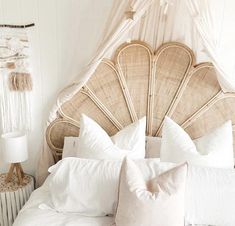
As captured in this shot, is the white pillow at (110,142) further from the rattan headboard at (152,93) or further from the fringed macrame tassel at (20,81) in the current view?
the fringed macrame tassel at (20,81)

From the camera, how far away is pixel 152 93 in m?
2.51

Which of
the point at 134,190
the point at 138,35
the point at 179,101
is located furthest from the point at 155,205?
the point at 138,35

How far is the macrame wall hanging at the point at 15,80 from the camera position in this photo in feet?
8.56

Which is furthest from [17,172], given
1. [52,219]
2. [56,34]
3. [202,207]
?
[202,207]

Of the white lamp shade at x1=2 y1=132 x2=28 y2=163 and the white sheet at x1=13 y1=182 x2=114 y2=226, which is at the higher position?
the white lamp shade at x1=2 y1=132 x2=28 y2=163

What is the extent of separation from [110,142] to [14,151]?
799 mm

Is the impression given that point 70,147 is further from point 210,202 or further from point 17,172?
point 210,202

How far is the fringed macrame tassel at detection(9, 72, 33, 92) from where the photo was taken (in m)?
2.67

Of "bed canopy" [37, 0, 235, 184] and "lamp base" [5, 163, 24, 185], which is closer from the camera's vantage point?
"bed canopy" [37, 0, 235, 184]

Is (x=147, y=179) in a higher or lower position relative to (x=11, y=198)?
higher

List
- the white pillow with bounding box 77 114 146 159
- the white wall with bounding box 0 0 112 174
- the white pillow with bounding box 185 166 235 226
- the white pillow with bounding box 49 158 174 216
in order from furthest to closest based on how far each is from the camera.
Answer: the white wall with bounding box 0 0 112 174 → the white pillow with bounding box 77 114 146 159 → the white pillow with bounding box 49 158 174 216 → the white pillow with bounding box 185 166 235 226

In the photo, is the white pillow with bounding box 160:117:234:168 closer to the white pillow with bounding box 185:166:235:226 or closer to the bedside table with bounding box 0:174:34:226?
the white pillow with bounding box 185:166:235:226

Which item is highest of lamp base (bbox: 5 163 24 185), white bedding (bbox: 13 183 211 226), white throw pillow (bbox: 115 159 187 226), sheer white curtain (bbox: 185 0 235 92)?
sheer white curtain (bbox: 185 0 235 92)

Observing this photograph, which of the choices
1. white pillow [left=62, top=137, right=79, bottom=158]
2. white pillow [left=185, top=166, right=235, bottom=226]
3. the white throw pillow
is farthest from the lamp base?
white pillow [left=185, top=166, right=235, bottom=226]
